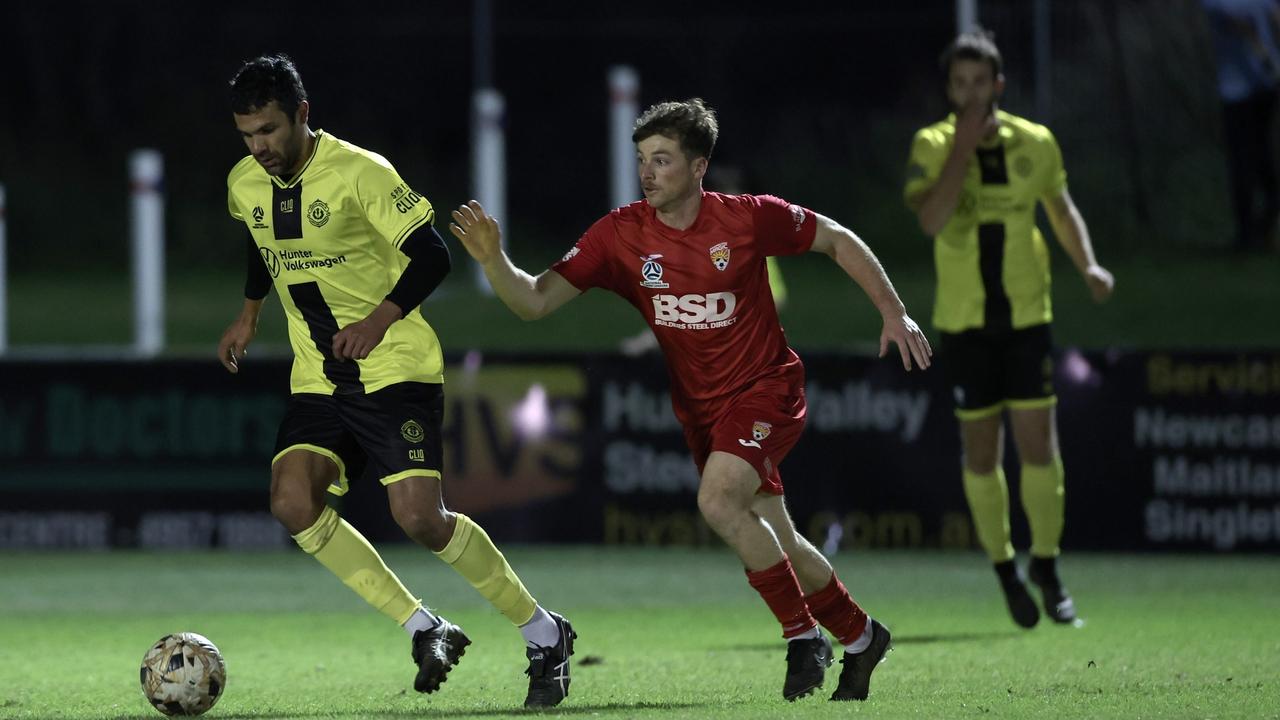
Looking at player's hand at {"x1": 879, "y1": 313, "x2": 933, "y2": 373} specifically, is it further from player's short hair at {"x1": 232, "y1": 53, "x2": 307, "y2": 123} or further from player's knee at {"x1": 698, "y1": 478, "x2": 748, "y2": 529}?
player's short hair at {"x1": 232, "y1": 53, "x2": 307, "y2": 123}

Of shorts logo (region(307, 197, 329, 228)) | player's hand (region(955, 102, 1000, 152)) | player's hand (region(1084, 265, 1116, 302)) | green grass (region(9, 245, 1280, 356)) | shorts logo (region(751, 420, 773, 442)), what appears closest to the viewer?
shorts logo (region(751, 420, 773, 442))

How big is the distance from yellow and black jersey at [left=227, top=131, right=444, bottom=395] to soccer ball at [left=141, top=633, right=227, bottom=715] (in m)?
0.91

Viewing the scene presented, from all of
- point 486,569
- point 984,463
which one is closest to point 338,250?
point 486,569

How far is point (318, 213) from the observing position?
6.51 m

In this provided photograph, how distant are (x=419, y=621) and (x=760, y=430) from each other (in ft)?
3.95

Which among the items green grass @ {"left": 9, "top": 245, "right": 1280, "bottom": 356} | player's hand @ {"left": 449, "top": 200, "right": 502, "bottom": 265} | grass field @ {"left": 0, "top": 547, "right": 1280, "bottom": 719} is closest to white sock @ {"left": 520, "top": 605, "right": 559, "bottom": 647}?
grass field @ {"left": 0, "top": 547, "right": 1280, "bottom": 719}

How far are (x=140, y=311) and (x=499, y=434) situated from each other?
14.9 feet

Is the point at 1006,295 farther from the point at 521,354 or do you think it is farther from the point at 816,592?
the point at 521,354

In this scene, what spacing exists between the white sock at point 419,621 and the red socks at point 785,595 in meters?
1.00

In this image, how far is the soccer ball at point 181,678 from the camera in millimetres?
6172

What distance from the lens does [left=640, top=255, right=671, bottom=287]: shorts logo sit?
6496 millimetres

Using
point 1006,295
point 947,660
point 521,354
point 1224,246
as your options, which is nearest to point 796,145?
point 1224,246

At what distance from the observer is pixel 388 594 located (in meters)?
Answer: 6.64

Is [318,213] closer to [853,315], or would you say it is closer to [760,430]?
[760,430]
